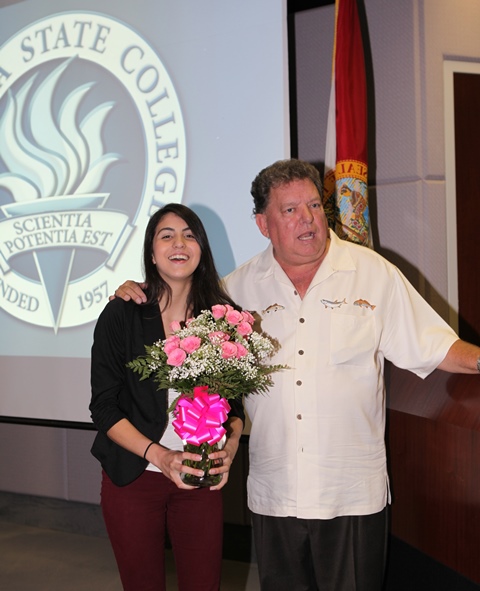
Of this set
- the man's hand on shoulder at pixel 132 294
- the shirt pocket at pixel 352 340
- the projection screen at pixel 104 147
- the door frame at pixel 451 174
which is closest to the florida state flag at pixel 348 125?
the projection screen at pixel 104 147

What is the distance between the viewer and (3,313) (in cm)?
374

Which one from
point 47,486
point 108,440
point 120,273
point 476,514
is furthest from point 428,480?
point 47,486

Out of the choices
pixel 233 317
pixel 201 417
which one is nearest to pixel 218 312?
pixel 233 317

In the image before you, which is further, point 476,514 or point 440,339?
point 440,339

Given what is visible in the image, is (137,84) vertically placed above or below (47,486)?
above

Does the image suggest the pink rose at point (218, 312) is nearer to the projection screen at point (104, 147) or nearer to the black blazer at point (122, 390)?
the black blazer at point (122, 390)

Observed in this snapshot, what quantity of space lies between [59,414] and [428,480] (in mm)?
2172

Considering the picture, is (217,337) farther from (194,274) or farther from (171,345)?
(194,274)

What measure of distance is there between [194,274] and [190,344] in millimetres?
446

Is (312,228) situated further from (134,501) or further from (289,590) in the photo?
(289,590)

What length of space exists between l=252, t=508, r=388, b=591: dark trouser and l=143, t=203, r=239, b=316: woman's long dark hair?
0.71m

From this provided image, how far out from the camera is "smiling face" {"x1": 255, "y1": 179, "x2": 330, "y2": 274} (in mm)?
2045

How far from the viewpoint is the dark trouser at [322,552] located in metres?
2.03

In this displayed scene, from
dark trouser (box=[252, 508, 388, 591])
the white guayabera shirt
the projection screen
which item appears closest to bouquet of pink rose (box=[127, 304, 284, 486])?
the white guayabera shirt
